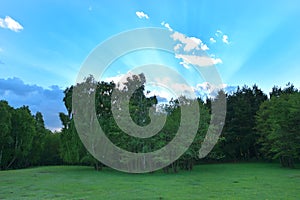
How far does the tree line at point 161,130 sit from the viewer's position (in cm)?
2653

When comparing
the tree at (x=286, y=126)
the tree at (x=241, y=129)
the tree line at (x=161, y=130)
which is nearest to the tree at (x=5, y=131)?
the tree line at (x=161, y=130)

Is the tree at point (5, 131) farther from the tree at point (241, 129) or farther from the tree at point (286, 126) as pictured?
the tree at point (286, 126)

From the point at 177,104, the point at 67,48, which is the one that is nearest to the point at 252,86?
the point at 177,104

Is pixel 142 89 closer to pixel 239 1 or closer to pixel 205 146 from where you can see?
pixel 205 146

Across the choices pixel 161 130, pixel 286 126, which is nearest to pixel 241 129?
pixel 286 126

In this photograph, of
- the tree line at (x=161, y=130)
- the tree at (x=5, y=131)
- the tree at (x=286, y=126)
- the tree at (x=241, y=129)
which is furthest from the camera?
the tree at (x=241, y=129)

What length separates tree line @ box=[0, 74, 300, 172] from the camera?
1045 inches

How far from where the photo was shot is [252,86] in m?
44.4

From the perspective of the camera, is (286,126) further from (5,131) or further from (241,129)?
(5,131)

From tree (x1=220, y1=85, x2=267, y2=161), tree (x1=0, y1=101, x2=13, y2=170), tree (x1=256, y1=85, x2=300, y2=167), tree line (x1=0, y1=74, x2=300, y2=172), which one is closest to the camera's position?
tree line (x1=0, y1=74, x2=300, y2=172)

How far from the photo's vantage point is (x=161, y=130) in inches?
1016

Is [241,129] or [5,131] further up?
[5,131]

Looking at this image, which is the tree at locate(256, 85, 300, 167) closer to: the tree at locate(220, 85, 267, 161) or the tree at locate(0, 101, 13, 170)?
the tree at locate(220, 85, 267, 161)

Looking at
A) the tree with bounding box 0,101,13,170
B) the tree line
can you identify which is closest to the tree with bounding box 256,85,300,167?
the tree line
